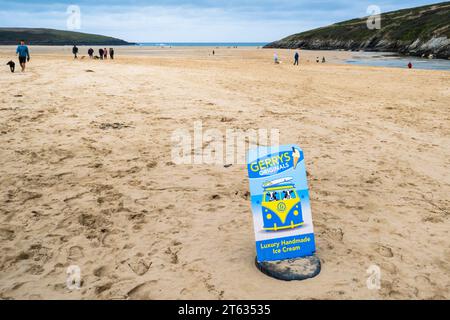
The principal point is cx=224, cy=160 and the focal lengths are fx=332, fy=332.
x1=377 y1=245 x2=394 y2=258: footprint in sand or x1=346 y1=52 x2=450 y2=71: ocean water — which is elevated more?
x1=346 y1=52 x2=450 y2=71: ocean water

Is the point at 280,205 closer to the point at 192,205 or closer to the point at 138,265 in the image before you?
the point at 138,265

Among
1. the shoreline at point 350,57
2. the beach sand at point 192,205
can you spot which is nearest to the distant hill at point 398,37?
the shoreline at point 350,57

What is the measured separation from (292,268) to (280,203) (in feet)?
2.45

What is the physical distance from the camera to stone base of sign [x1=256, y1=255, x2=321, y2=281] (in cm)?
369

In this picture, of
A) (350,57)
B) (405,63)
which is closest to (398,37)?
(350,57)

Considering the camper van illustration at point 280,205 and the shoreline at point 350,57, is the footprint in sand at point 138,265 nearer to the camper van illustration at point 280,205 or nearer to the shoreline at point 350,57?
the camper van illustration at point 280,205

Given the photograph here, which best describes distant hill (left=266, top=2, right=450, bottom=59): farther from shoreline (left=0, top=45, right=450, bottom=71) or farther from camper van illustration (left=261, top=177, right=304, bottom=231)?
camper van illustration (left=261, top=177, right=304, bottom=231)

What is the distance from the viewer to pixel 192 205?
5469mm

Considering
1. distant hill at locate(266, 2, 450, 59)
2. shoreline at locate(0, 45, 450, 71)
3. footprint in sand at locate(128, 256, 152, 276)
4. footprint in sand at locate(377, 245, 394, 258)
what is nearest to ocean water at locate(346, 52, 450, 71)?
shoreline at locate(0, 45, 450, 71)

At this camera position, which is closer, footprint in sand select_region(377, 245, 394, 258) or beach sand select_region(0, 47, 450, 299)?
beach sand select_region(0, 47, 450, 299)

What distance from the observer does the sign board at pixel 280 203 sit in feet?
12.1

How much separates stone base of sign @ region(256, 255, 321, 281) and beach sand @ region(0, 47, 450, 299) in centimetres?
8

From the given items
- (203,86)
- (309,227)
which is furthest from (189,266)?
(203,86)
